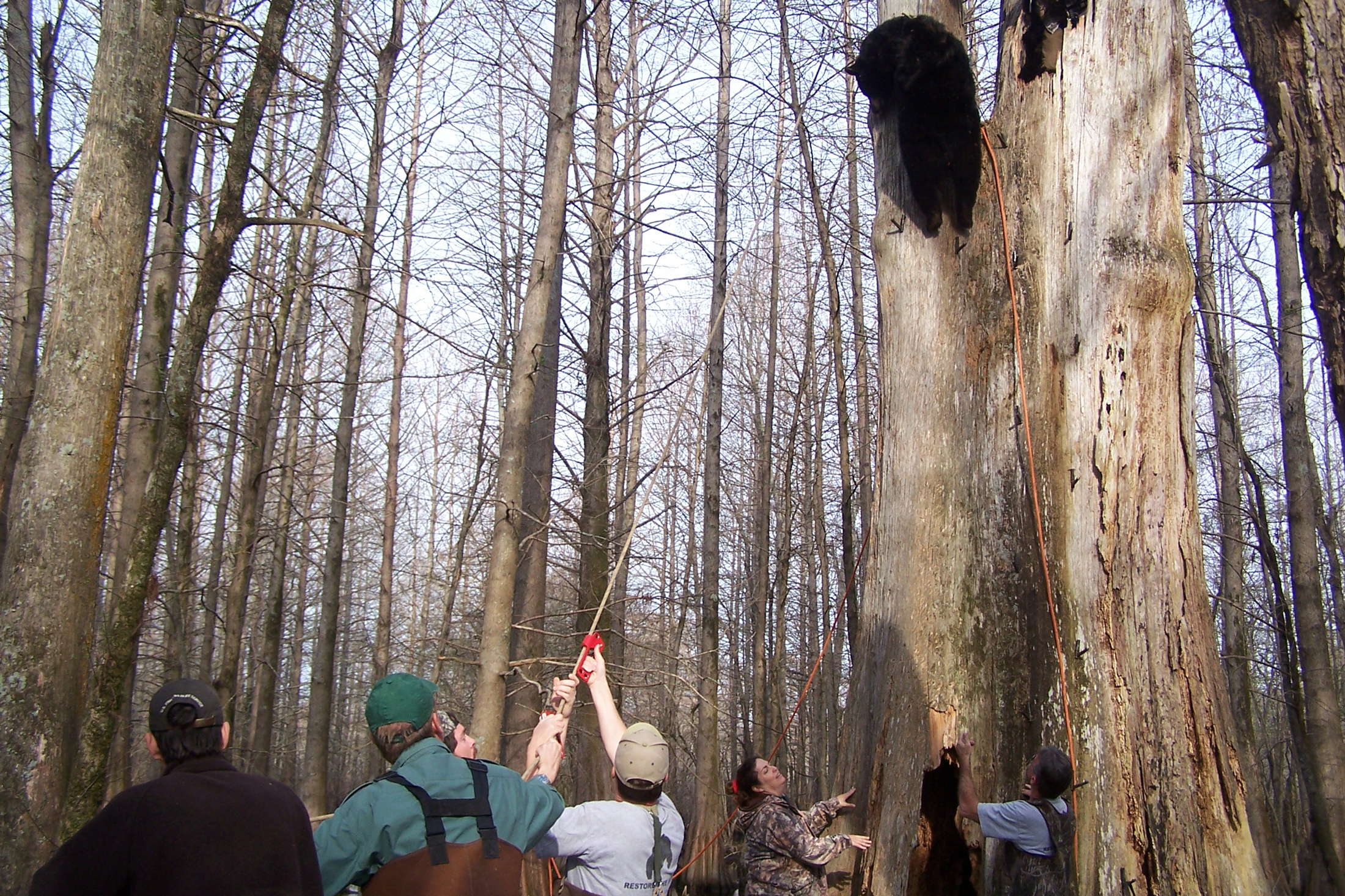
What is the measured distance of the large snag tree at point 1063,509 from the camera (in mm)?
3338

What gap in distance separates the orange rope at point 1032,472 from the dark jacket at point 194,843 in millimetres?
2609

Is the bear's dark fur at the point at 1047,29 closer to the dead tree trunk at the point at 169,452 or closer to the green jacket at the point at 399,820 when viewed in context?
the green jacket at the point at 399,820

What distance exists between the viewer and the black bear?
3861 millimetres

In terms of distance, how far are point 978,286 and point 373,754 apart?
21.1 m

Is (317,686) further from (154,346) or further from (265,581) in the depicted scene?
(265,581)

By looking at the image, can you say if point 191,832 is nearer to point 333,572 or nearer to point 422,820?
point 422,820

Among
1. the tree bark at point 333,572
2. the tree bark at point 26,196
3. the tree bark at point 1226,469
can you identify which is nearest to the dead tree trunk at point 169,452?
the tree bark at point 26,196

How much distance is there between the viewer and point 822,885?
4.55m

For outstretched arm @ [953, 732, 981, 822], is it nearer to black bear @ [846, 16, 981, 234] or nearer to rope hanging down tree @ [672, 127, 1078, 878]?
rope hanging down tree @ [672, 127, 1078, 878]

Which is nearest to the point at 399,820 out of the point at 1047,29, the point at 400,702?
the point at 400,702

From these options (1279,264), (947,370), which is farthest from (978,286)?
(1279,264)

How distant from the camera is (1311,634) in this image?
32.1 feet

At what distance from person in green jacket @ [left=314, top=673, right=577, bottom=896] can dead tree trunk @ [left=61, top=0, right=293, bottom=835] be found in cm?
361

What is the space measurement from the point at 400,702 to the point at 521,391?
11.6 ft
